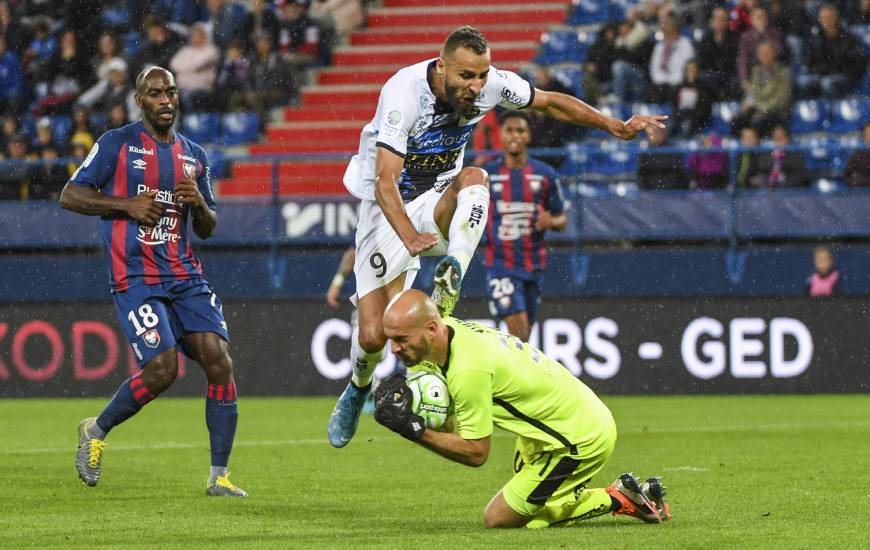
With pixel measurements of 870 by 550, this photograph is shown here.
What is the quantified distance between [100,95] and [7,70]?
1.79 m

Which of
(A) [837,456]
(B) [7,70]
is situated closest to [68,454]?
(A) [837,456]

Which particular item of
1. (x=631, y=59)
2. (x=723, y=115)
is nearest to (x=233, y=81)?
(x=631, y=59)

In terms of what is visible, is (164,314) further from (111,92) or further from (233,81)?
(233,81)

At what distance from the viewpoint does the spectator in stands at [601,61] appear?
18500mm

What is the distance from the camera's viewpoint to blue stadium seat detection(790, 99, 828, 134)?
17391 mm

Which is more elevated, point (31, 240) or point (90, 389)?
point (31, 240)

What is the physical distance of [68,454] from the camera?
10.5 metres

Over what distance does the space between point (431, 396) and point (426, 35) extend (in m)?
15.6

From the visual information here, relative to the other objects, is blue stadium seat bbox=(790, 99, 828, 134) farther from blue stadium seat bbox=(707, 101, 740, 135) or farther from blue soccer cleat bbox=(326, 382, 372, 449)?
blue soccer cleat bbox=(326, 382, 372, 449)

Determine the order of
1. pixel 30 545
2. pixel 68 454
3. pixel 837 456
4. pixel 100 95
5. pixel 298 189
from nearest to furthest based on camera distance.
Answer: pixel 30 545 → pixel 837 456 → pixel 68 454 → pixel 298 189 → pixel 100 95

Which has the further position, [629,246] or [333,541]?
[629,246]

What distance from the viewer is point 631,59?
18547mm

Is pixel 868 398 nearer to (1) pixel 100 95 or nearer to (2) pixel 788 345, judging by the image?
(2) pixel 788 345

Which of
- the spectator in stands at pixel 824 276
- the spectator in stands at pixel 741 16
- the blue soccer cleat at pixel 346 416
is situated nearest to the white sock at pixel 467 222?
the blue soccer cleat at pixel 346 416
